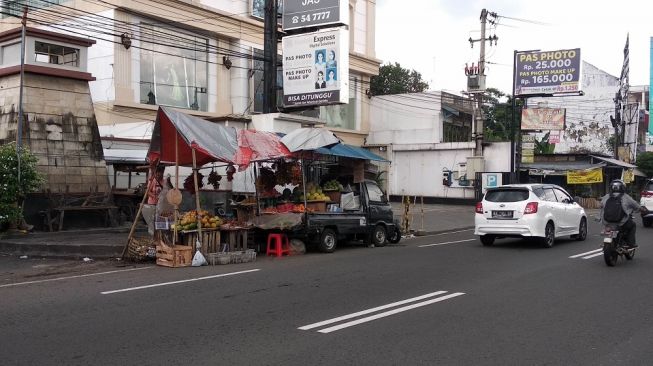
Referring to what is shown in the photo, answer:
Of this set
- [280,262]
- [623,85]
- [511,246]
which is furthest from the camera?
[623,85]

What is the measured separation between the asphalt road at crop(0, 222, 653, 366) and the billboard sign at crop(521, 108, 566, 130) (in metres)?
21.7

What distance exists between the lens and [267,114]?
20.9m

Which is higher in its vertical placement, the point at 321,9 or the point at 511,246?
the point at 321,9

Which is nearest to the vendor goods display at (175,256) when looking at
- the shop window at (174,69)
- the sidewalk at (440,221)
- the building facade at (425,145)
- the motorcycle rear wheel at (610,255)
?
the motorcycle rear wheel at (610,255)

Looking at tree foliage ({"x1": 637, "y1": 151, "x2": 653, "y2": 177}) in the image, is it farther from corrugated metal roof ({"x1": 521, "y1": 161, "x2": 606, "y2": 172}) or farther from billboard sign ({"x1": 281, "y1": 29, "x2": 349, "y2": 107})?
billboard sign ({"x1": 281, "y1": 29, "x2": 349, "y2": 107})

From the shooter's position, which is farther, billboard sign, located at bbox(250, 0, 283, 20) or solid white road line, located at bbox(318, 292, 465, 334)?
billboard sign, located at bbox(250, 0, 283, 20)

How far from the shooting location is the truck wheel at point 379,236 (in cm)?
1505

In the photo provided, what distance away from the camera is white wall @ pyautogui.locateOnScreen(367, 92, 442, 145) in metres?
36.2

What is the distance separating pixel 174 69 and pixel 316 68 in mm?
7411

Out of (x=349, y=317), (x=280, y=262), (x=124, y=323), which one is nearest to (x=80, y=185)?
(x=280, y=262)

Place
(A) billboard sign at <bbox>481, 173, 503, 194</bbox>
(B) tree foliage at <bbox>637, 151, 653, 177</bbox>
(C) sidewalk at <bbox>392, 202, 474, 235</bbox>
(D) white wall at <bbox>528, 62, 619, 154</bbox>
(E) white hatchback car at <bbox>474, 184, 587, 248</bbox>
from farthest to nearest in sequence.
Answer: (D) white wall at <bbox>528, 62, 619, 154</bbox>, (B) tree foliage at <bbox>637, 151, 653, 177</bbox>, (A) billboard sign at <bbox>481, 173, 503, 194</bbox>, (C) sidewalk at <bbox>392, 202, 474, 235</bbox>, (E) white hatchback car at <bbox>474, 184, 587, 248</bbox>

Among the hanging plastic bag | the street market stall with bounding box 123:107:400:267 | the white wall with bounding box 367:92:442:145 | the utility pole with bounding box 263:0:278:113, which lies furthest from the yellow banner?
the hanging plastic bag

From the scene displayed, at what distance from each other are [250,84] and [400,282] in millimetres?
19817

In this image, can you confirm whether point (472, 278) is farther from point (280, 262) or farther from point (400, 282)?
point (280, 262)
